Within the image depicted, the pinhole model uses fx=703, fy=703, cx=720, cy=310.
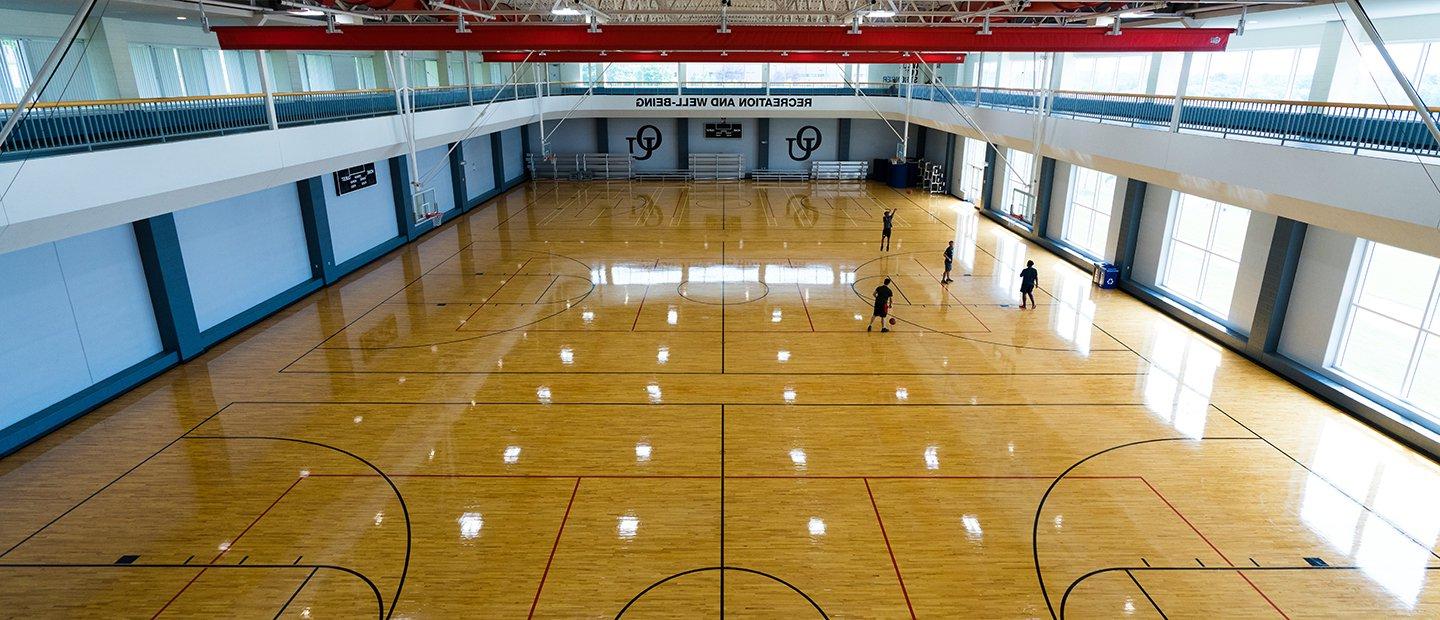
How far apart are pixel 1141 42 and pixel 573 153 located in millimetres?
32884

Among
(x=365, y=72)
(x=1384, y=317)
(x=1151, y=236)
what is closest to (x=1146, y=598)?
(x=1384, y=317)

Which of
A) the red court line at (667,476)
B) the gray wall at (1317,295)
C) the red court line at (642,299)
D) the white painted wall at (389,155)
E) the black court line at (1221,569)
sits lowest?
the black court line at (1221,569)

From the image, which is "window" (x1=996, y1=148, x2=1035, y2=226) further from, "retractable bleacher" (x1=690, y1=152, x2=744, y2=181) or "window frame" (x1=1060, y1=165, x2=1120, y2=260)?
"retractable bleacher" (x1=690, y1=152, x2=744, y2=181)

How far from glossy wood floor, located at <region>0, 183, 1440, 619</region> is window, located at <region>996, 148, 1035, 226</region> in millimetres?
8817

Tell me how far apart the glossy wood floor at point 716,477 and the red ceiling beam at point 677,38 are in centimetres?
609

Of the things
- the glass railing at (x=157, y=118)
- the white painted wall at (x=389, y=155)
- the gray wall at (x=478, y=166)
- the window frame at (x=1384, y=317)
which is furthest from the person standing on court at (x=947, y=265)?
the gray wall at (x=478, y=166)

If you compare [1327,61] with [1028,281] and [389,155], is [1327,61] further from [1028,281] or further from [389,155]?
[389,155]

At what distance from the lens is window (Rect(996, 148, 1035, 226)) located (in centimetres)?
2608

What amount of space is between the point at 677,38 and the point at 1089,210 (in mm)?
16387

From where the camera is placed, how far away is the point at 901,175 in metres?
37.8

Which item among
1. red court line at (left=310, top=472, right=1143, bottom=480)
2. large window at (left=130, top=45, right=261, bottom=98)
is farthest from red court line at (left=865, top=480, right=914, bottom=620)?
large window at (left=130, top=45, right=261, bottom=98)

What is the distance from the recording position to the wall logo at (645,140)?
40.8 metres

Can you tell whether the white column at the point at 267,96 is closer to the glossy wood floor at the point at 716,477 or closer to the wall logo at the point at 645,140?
the glossy wood floor at the point at 716,477

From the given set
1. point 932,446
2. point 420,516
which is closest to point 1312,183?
point 932,446
